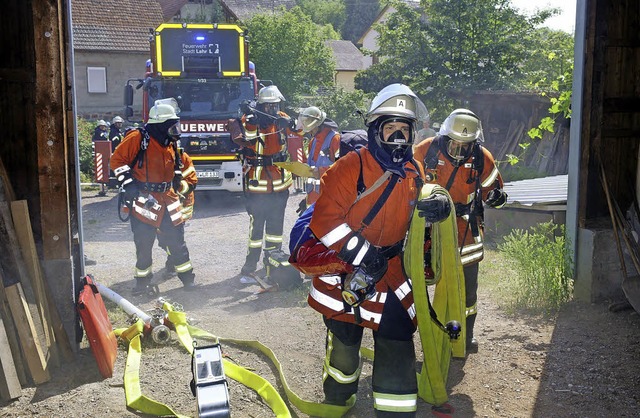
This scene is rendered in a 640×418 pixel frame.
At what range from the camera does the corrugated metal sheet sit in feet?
28.6

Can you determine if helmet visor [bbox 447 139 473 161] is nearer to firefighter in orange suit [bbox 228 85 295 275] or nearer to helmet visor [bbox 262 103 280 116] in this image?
firefighter in orange suit [bbox 228 85 295 275]

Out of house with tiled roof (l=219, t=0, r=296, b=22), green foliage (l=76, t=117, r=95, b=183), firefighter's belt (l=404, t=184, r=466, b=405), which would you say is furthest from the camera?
house with tiled roof (l=219, t=0, r=296, b=22)

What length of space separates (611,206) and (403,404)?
3.61 meters

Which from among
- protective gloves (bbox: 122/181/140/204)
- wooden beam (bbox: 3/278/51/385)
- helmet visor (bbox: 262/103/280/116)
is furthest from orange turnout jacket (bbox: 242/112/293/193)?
wooden beam (bbox: 3/278/51/385)

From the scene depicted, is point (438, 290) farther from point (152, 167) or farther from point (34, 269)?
point (152, 167)

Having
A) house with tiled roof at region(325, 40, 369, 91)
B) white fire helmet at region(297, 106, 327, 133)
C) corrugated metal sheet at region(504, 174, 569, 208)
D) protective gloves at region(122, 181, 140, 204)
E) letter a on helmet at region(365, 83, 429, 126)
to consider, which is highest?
house with tiled roof at region(325, 40, 369, 91)

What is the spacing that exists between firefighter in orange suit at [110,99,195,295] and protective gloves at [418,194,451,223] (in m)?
4.28

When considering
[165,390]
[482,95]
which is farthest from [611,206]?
[482,95]

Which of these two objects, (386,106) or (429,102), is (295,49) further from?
(386,106)

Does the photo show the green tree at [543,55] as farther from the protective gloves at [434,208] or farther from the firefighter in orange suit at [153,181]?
the protective gloves at [434,208]

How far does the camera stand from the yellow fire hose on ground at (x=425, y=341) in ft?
12.8

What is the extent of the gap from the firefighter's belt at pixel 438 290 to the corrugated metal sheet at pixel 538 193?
15.6 ft

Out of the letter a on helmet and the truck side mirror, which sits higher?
the truck side mirror

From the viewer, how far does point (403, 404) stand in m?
3.83
